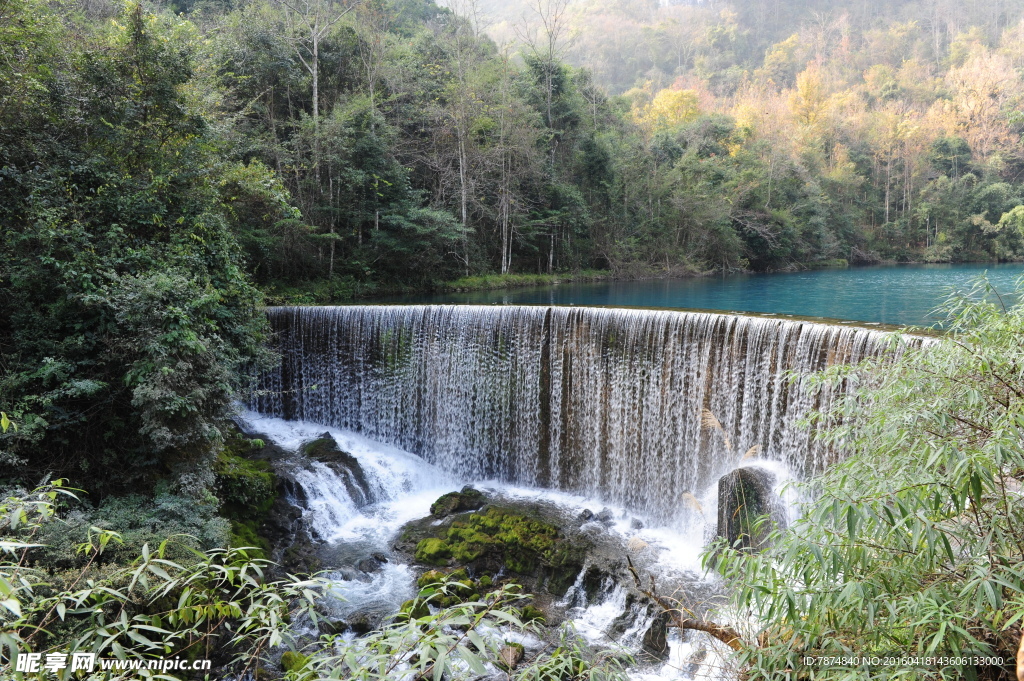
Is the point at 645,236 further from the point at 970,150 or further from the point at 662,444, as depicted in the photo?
the point at 970,150

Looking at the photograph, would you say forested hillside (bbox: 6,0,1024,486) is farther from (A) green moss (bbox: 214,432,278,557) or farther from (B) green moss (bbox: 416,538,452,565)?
(B) green moss (bbox: 416,538,452,565)

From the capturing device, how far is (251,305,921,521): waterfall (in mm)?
6602

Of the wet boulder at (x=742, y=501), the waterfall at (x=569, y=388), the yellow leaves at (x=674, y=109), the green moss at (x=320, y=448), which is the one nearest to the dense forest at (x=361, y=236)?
the yellow leaves at (x=674, y=109)

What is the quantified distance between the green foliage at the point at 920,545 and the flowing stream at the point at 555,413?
298 centimetres

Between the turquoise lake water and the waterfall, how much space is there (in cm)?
297

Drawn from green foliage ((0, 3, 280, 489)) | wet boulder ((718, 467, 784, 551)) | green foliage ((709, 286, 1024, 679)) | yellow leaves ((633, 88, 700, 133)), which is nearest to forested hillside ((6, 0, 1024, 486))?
green foliage ((0, 3, 280, 489))

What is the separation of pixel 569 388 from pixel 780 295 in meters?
9.71

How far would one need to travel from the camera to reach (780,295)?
15.4m

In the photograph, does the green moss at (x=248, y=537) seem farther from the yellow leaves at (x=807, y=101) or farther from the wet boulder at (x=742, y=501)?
the yellow leaves at (x=807, y=101)

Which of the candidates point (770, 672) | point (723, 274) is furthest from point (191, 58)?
point (723, 274)

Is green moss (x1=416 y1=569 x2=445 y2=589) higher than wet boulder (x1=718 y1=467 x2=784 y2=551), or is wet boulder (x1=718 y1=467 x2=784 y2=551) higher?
wet boulder (x1=718 y1=467 x2=784 y2=551)

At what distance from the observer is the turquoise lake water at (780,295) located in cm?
1198

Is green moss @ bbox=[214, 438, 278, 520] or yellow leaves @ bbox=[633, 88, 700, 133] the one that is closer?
green moss @ bbox=[214, 438, 278, 520]

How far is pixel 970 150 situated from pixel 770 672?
122 ft
